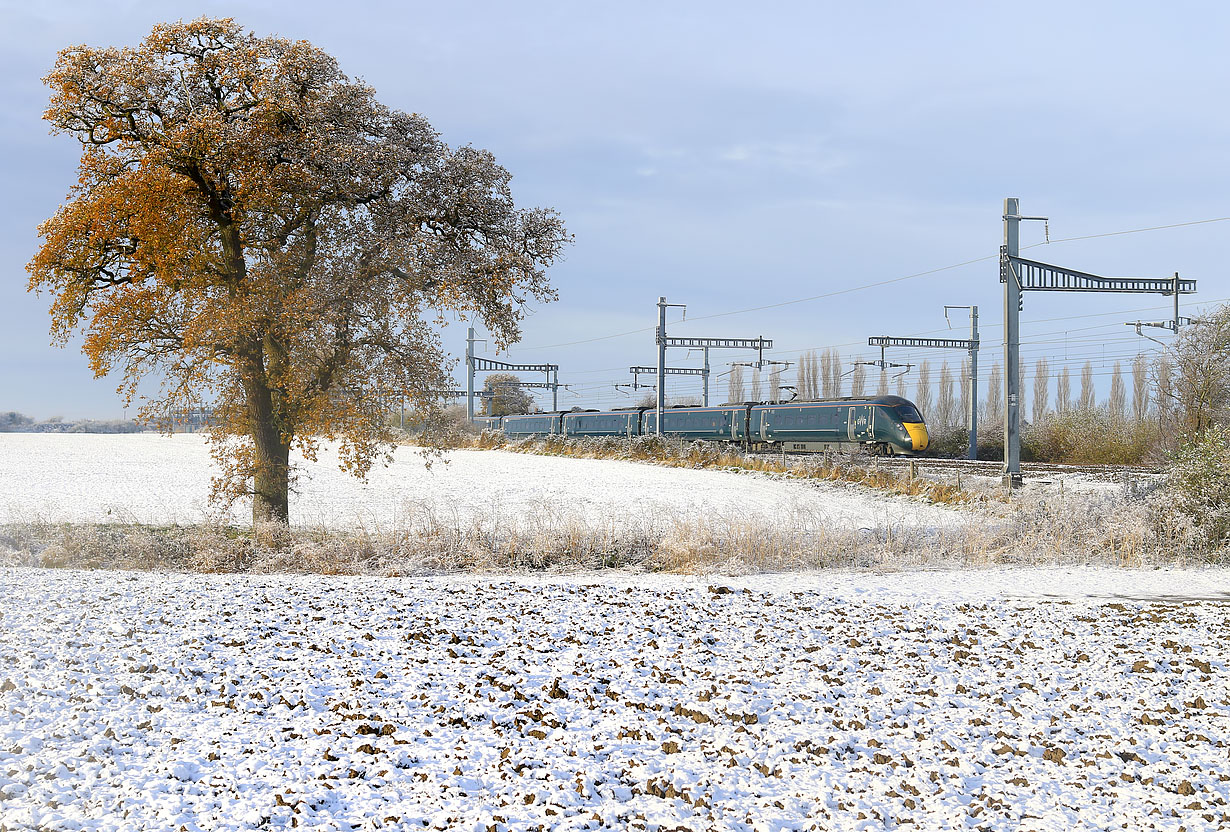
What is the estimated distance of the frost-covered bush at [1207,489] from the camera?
1240 cm

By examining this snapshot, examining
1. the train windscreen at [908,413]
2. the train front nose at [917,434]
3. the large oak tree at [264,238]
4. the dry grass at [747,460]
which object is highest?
the large oak tree at [264,238]

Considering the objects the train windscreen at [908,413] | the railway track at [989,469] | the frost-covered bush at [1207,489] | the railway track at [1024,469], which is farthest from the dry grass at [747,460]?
the frost-covered bush at [1207,489]

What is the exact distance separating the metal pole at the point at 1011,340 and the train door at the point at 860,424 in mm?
12777

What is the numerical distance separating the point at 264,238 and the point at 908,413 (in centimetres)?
2266

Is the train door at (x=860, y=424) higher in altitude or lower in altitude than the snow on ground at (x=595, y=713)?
higher

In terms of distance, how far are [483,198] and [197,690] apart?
9.70 m

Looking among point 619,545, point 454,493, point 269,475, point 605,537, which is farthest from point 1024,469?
point 269,475

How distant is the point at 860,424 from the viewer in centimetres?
2988

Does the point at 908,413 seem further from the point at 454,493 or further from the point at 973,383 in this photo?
the point at 454,493

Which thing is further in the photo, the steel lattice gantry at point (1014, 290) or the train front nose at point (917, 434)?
the train front nose at point (917, 434)

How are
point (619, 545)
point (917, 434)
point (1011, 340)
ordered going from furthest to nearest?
point (917, 434) → point (1011, 340) → point (619, 545)

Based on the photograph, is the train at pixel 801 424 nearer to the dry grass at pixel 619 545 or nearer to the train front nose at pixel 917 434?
the train front nose at pixel 917 434

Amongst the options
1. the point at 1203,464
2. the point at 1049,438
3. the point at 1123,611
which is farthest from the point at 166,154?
the point at 1049,438

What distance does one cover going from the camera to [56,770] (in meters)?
4.23
